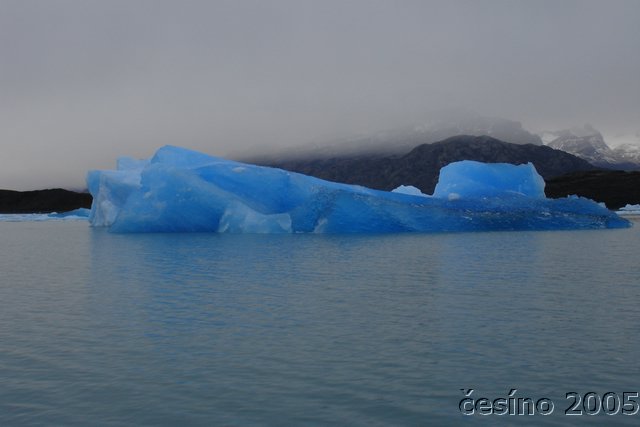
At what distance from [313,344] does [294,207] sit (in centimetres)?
2201

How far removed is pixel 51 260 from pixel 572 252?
14.6 meters

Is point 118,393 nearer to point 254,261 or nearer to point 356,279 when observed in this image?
point 356,279

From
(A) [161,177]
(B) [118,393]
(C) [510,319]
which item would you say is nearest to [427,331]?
(C) [510,319]

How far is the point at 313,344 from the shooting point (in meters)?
6.72

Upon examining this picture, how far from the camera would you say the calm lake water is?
15.9 ft

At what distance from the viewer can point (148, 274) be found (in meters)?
13.2

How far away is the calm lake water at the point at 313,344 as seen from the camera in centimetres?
484

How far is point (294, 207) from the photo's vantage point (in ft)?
94.0

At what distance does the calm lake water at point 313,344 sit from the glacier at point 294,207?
13186 mm

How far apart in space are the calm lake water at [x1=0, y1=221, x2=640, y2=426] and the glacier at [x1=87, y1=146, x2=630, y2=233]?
519 inches

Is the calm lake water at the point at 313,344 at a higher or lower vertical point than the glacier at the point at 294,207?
lower

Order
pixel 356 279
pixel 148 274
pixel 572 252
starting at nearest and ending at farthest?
pixel 356 279 → pixel 148 274 → pixel 572 252

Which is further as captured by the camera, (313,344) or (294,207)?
(294,207)

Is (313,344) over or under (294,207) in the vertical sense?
under
